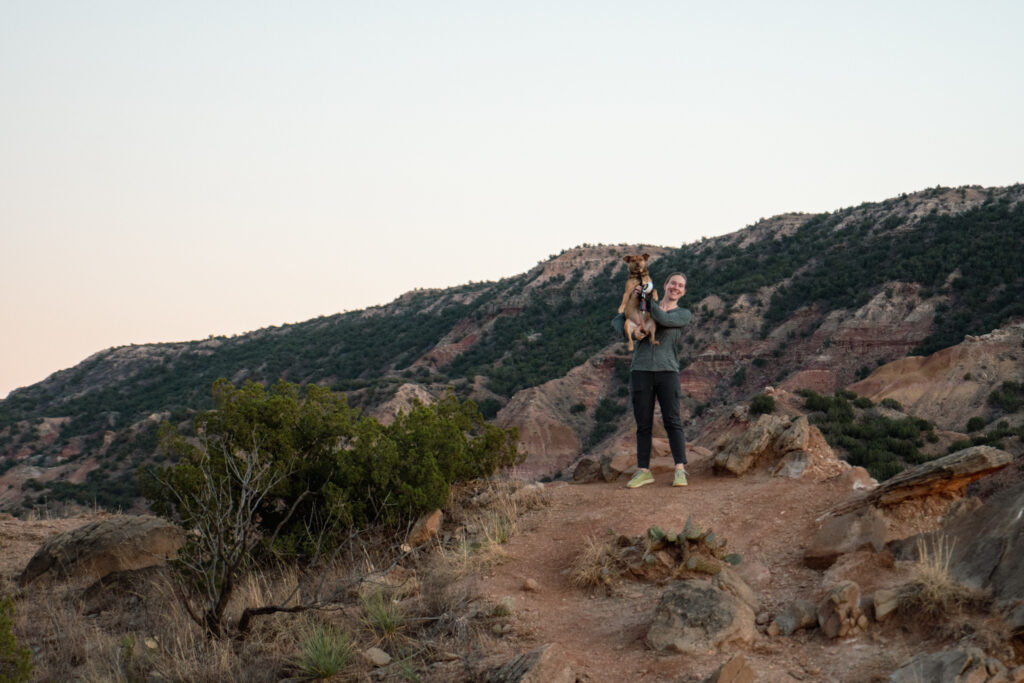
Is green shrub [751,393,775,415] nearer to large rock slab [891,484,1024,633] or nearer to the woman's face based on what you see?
the woman's face

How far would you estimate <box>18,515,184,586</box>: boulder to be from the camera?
921 centimetres

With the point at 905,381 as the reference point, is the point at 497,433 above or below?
above

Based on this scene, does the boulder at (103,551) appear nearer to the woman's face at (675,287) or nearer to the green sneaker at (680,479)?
the green sneaker at (680,479)

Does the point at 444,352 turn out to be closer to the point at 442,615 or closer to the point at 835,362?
the point at 835,362

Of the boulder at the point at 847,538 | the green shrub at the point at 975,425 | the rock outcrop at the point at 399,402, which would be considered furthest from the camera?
the rock outcrop at the point at 399,402

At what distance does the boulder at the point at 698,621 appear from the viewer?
4.58 m

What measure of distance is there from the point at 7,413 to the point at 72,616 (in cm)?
5793

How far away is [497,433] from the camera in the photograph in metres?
9.35

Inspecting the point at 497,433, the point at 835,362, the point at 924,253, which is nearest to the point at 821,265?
the point at 924,253

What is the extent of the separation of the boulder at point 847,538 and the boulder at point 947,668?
5.43 feet

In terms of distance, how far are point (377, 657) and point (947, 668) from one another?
11.5 feet

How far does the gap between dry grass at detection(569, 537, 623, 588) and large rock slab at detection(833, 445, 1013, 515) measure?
1.99 meters

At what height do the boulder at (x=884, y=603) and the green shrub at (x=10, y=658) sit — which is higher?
the green shrub at (x=10, y=658)

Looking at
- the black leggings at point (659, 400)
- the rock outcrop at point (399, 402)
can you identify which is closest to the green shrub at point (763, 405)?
the black leggings at point (659, 400)
